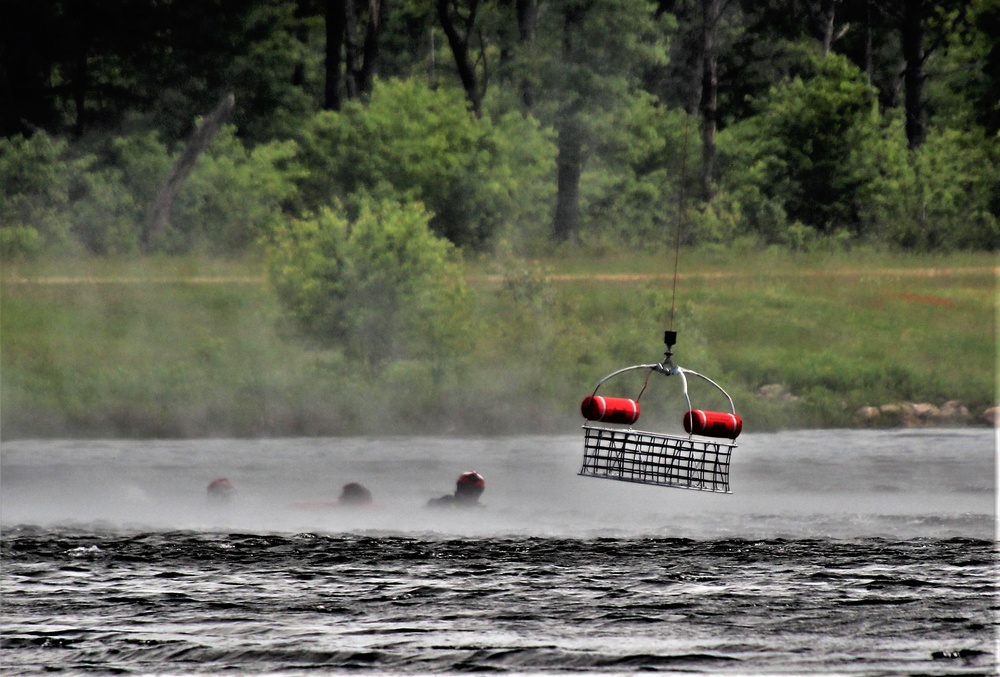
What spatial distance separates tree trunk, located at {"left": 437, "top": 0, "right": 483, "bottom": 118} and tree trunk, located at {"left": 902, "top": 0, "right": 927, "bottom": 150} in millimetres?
11132

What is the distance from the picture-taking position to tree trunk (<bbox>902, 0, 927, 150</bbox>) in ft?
Result: 137

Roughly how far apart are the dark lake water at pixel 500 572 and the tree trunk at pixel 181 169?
12762mm

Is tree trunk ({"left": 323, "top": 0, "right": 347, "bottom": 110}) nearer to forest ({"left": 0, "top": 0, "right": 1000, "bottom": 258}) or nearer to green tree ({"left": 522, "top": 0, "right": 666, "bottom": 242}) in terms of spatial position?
forest ({"left": 0, "top": 0, "right": 1000, "bottom": 258})

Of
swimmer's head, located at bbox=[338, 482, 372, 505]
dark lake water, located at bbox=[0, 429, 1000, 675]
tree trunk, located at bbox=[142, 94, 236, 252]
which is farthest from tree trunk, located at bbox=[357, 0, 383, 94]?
swimmer's head, located at bbox=[338, 482, 372, 505]

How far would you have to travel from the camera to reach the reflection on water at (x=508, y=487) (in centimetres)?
1947

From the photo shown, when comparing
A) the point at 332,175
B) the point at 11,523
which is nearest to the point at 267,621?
the point at 11,523

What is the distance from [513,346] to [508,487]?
9465mm

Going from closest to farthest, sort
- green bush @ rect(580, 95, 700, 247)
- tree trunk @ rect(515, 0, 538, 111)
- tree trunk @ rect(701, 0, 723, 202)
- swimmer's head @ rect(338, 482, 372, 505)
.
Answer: swimmer's head @ rect(338, 482, 372, 505)
tree trunk @ rect(515, 0, 538, 111)
green bush @ rect(580, 95, 700, 247)
tree trunk @ rect(701, 0, 723, 202)

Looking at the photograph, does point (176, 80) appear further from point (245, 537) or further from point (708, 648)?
point (708, 648)

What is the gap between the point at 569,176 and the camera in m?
41.0

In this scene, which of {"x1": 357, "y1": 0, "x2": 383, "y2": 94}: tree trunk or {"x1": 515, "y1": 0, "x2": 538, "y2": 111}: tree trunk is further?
{"x1": 515, "y1": 0, "x2": 538, "y2": 111}: tree trunk

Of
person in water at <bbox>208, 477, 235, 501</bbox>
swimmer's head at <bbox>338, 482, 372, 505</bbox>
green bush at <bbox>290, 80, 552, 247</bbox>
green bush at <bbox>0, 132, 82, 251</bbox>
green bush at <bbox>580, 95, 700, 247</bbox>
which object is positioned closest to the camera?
swimmer's head at <bbox>338, 482, 372, 505</bbox>

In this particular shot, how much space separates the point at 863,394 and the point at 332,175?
1337cm

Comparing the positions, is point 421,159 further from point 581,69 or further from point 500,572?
point 500,572
